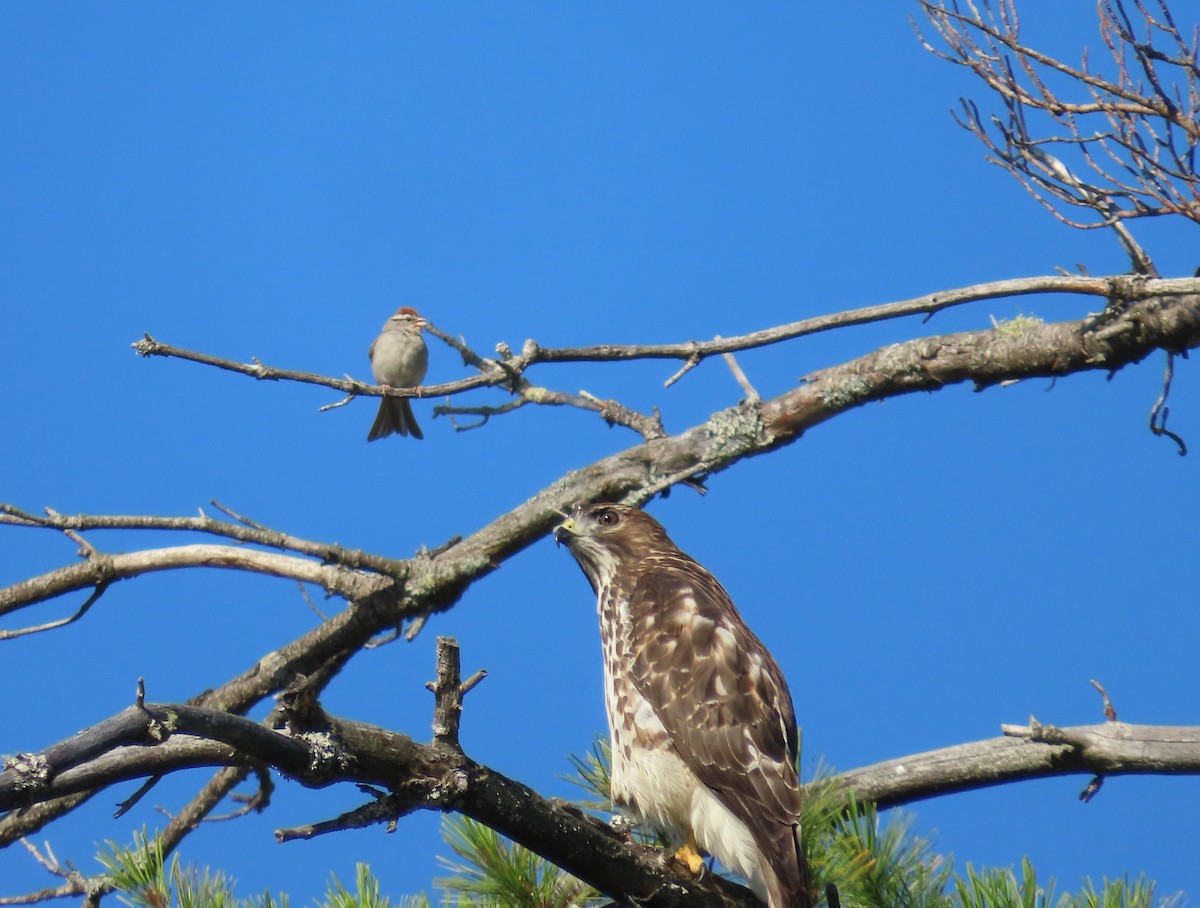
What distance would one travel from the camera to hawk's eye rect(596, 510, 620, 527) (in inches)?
149

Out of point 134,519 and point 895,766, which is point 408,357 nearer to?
point 134,519

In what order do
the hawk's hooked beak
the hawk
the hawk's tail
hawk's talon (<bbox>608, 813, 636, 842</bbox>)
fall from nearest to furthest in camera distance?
the hawk's tail, the hawk, hawk's talon (<bbox>608, 813, 636, 842</bbox>), the hawk's hooked beak

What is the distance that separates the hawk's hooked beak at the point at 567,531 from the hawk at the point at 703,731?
34 centimetres

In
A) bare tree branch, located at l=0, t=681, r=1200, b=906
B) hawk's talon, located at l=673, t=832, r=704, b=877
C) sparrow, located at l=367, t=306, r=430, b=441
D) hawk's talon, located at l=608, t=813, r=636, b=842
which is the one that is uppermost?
sparrow, located at l=367, t=306, r=430, b=441

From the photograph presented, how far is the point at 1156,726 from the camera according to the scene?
3.54m

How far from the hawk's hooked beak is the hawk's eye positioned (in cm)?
7

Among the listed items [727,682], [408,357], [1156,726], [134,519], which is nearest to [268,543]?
[134,519]

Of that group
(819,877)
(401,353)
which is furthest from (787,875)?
(401,353)

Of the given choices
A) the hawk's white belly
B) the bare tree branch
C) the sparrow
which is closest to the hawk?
the hawk's white belly

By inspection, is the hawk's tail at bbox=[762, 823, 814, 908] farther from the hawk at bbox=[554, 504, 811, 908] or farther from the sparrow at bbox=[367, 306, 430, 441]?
the sparrow at bbox=[367, 306, 430, 441]

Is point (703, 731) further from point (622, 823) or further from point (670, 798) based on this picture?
point (622, 823)

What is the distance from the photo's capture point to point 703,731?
300 centimetres

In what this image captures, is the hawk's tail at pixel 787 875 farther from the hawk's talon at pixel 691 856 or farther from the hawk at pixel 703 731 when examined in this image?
the hawk's talon at pixel 691 856

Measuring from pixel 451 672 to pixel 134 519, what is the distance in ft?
6.98
